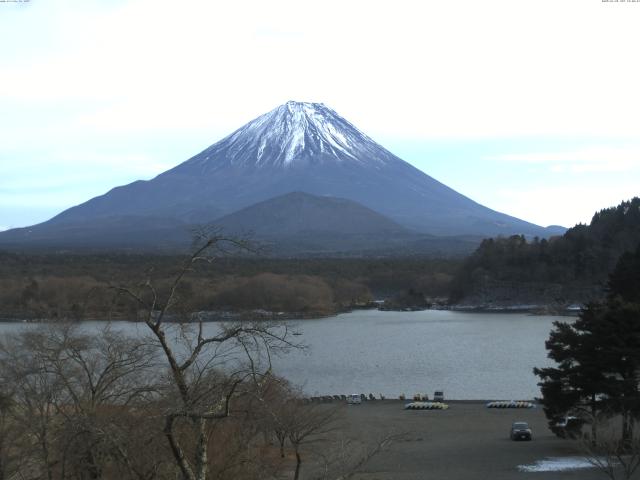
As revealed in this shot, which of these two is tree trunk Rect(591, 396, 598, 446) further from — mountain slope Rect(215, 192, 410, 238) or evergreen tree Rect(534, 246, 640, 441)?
mountain slope Rect(215, 192, 410, 238)

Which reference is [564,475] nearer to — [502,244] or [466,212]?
[502,244]

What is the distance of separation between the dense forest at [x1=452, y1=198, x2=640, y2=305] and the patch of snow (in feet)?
126

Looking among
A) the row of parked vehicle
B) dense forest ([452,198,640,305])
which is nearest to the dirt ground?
the row of parked vehicle

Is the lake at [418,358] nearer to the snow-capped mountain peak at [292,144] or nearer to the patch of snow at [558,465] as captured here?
the patch of snow at [558,465]

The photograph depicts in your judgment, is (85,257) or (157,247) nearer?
(85,257)

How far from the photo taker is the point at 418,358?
86.9 ft

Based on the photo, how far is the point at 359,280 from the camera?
63.0 meters

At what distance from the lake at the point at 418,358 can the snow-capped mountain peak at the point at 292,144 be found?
88343 millimetres

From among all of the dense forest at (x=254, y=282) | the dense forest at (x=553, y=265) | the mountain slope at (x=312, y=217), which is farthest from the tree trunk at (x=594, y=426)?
the mountain slope at (x=312, y=217)

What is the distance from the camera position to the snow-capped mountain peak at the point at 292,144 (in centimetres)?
12744

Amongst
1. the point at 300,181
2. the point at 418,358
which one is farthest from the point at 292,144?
the point at 418,358

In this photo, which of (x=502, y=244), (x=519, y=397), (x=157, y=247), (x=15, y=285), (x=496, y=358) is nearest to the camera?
(x=519, y=397)

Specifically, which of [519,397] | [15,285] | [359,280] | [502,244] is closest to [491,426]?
[519,397]

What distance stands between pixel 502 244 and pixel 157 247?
3450cm
